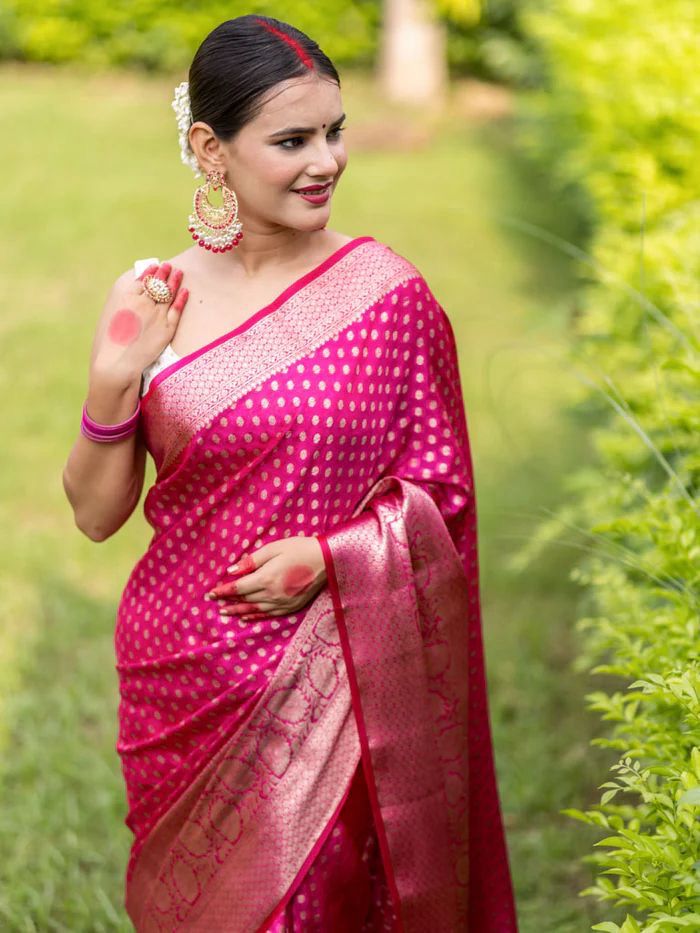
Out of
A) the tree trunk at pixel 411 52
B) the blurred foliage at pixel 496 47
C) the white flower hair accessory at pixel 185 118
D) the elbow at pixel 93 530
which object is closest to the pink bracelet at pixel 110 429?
the elbow at pixel 93 530

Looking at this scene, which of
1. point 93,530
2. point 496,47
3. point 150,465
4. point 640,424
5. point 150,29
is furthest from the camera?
point 150,29

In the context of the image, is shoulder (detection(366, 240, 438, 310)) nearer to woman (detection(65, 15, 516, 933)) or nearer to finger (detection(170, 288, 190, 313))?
woman (detection(65, 15, 516, 933))

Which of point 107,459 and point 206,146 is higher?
point 206,146

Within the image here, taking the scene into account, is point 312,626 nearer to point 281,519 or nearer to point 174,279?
point 281,519

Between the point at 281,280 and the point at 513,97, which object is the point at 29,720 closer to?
the point at 281,280

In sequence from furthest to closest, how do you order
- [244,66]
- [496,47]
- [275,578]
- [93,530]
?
1. [496,47]
2. [93,530]
3. [275,578]
4. [244,66]

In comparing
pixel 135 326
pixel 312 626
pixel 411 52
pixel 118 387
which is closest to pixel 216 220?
pixel 135 326

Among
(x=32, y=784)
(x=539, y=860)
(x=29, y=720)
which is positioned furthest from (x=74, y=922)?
(x=539, y=860)

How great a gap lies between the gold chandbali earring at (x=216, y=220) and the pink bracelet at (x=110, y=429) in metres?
0.30

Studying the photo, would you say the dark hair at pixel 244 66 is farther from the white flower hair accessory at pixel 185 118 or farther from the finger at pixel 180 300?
the finger at pixel 180 300

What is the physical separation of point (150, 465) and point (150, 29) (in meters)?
8.65

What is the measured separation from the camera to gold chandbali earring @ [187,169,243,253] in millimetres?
2273

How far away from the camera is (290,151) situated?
7.13ft

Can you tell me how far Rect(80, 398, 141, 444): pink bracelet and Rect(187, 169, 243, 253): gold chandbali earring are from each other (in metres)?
0.30
